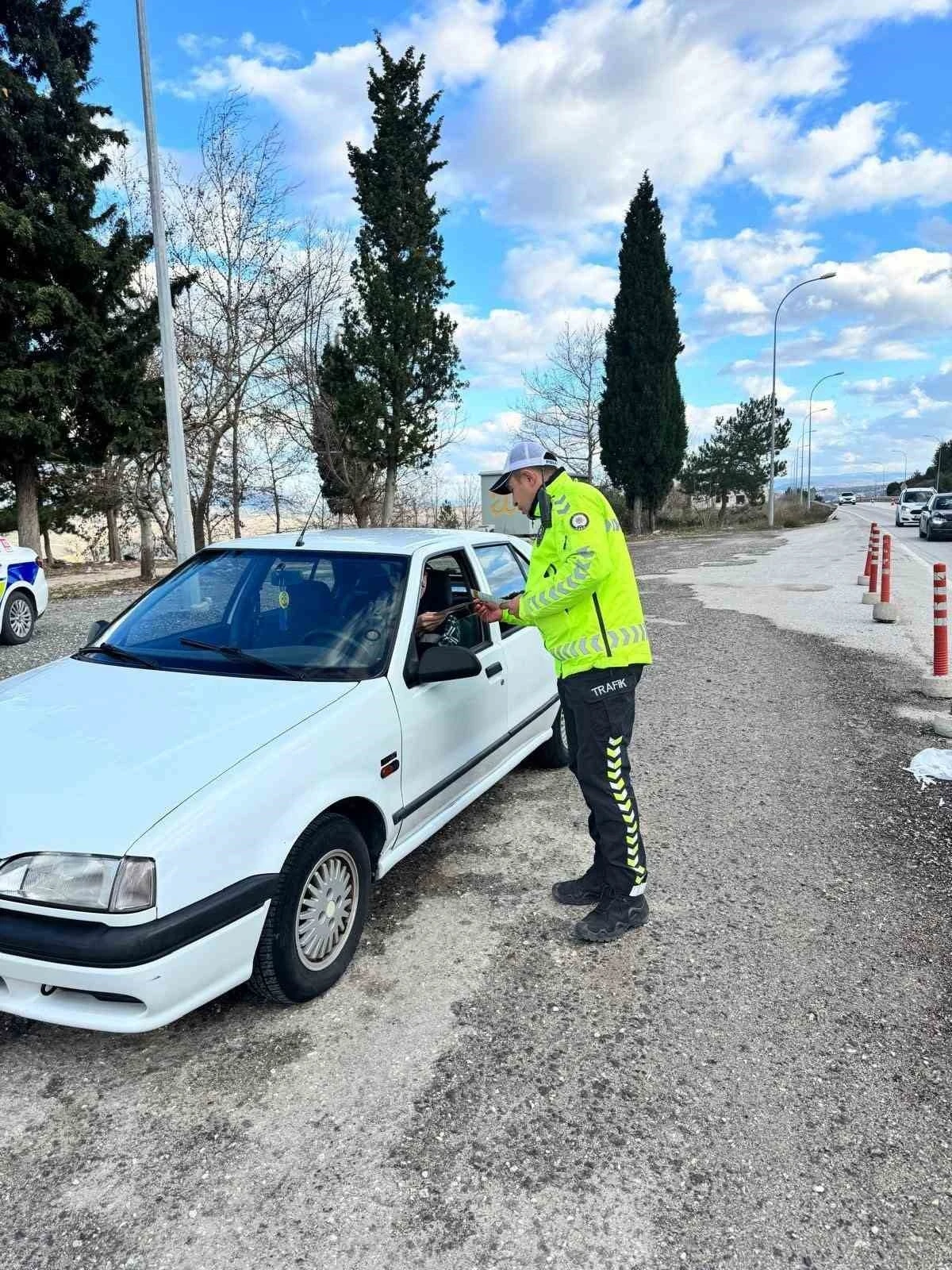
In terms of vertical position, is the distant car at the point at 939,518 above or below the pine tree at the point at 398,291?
below

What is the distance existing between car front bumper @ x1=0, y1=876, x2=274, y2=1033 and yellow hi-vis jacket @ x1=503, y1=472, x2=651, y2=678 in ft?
4.81

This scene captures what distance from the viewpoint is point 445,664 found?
3.26 metres

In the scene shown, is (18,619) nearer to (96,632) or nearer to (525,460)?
(96,632)

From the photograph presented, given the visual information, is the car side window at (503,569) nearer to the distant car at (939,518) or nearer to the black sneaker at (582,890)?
the black sneaker at (582,890)

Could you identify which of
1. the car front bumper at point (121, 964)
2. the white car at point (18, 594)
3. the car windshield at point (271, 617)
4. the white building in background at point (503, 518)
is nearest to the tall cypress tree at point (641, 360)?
the white building in background at point (503, 518)

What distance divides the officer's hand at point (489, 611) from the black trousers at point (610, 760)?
0.39 m

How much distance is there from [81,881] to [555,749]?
128 inches

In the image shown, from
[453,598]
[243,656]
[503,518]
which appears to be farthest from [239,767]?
[503,518]

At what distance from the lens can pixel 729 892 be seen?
3.64 meters

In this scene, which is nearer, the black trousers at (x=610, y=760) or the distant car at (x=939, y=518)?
the black trousers at (x=610, y=760)

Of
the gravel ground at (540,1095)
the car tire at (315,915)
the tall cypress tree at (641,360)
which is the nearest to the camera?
the gravel ground at (540,1095)

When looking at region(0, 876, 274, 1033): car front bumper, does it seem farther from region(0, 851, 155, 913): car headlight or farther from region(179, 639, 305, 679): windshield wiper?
region(179, 639, 305, 679): windshield wiper

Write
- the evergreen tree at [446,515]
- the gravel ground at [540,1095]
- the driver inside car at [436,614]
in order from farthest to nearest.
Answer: the evergreen tree at [446,515]
the driver inside car at [436,614]
the gravel ground at [540,1095]

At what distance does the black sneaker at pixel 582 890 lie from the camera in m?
3.53
